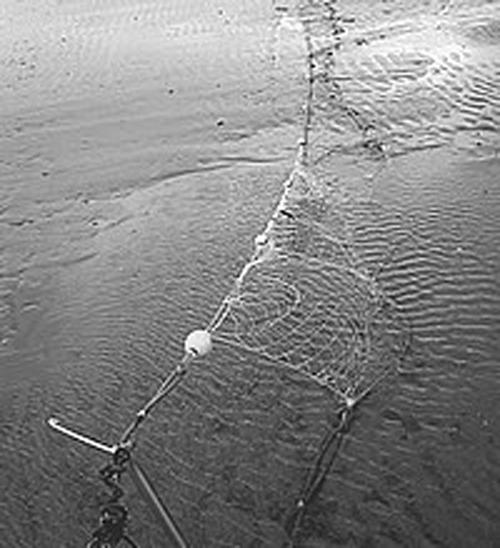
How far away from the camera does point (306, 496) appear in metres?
5.92

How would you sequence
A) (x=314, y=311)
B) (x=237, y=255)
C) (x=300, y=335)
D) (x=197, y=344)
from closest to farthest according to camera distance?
(x=197, y=344)
(x=300, y=335)
(x=314, y=311)
(x=237, y=255)

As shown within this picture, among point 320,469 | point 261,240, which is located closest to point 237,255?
point 261,240

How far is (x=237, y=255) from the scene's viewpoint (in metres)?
9.05

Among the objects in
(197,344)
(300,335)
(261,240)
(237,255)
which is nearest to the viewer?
(197,344)

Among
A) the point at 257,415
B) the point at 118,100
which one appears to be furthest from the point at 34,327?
the point at 118,100

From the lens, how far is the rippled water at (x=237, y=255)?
6.03 metres

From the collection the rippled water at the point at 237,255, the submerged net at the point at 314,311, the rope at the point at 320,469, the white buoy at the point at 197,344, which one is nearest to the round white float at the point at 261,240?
the submerged net at the point at 314,311

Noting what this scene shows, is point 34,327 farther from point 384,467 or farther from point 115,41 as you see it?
point 115,41

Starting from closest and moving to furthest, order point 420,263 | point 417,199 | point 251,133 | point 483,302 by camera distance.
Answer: point 483,302
point 420,263
point 417,199
point 251,133

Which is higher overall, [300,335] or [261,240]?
[261,240]

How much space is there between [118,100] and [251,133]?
3.23 m

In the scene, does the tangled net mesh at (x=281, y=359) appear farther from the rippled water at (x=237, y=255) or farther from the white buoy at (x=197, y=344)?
the white buoy at (x=197, y=344)

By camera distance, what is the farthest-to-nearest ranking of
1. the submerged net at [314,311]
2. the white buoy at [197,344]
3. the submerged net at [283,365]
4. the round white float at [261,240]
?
the round white float at [261,240]
the submerged net at [314,311]
the submerged net at [283,365]
the white buoy at [197,344]

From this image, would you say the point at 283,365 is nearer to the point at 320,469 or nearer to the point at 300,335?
the point at 300,335
